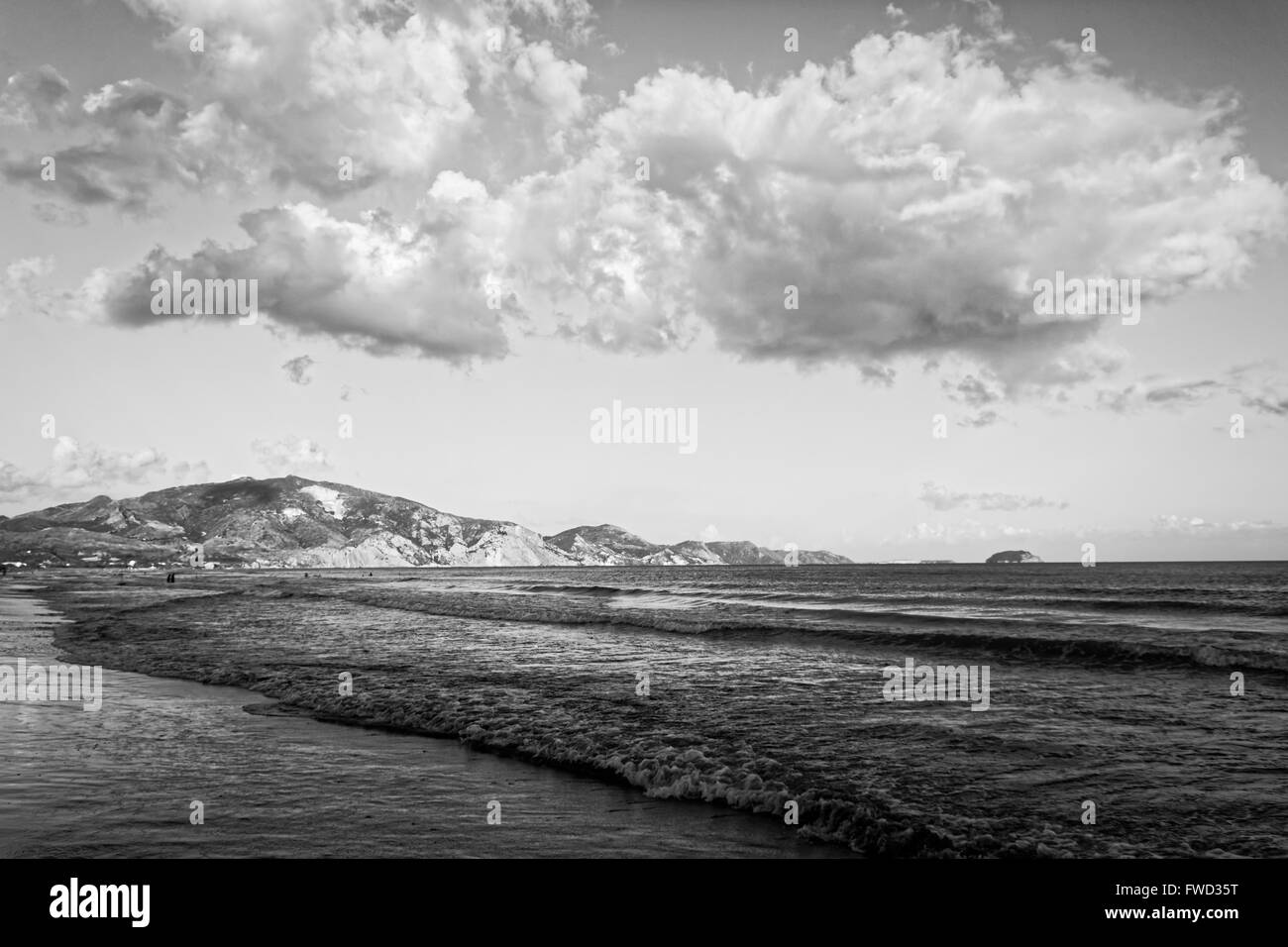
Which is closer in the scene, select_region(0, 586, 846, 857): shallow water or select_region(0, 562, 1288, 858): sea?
select_region(0, 586, 846, 857): shallow water

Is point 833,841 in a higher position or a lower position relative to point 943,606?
higher

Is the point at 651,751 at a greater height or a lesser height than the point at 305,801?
lesser

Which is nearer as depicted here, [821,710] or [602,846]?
[602,846]

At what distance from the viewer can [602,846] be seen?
8453mm

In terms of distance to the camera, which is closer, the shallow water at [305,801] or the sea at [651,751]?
the shallow water at [305,801]

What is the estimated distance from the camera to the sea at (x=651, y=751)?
343 inches

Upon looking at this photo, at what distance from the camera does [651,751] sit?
12.3m

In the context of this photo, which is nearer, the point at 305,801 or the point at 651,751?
the point at 305,801

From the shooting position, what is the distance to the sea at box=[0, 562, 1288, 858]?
28.6 ft
